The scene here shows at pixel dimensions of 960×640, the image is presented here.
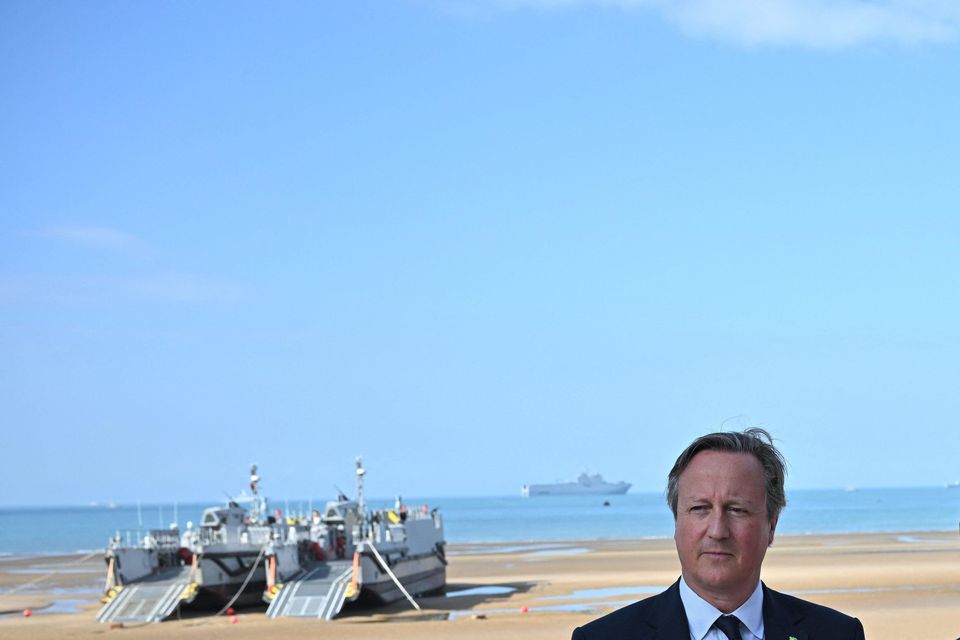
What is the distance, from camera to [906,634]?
23750 mm

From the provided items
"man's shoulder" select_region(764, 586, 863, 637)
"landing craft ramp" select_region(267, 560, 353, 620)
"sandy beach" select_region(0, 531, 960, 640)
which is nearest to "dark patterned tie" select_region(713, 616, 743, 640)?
"man's shoulder" select_region(764, 586, 863, 637)

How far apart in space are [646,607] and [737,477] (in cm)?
41

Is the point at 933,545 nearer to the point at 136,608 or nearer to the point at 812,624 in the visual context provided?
the point at 136,608

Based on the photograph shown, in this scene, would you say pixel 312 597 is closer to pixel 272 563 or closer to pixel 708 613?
pixel 272 563

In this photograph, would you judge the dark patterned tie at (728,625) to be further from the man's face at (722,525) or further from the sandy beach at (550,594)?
the sandy beach at (550,594)

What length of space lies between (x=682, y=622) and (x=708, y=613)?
0.23 ft

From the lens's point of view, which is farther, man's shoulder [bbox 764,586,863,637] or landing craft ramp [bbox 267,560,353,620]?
landing craft ramp [bbox 267,560,353,620]

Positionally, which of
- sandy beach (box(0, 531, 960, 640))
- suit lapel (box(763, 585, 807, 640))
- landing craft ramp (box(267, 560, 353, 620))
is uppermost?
suit lapel (box(763, 585, 807, 640))

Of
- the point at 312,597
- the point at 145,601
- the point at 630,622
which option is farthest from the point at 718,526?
the point at 145,601

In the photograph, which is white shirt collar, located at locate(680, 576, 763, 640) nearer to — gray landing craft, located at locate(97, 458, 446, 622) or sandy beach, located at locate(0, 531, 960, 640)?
sandy beach, located at locate(0, 531, 960, 640)

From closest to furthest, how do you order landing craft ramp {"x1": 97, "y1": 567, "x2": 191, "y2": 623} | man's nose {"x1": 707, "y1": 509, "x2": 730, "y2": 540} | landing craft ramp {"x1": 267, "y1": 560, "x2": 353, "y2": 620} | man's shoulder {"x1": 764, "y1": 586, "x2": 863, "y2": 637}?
man's nose {"x1": 707, "y1": 509, "x2": 730, "y2": 540}, man's shoulder {"x1": 764, "y1": 586, "x2": 863, "y2": 637}, landing craft ramp {"x1": 267, "y1": 560, "x2": 353, "y2": 620}, landing craft ramp {"x1": 97, "y1": 567, "x2": 191, "y2": 623}

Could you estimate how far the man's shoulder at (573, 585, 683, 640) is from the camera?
126 inches

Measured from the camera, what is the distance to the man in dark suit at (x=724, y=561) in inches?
123

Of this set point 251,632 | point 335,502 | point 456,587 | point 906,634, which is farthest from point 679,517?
point 456,587
